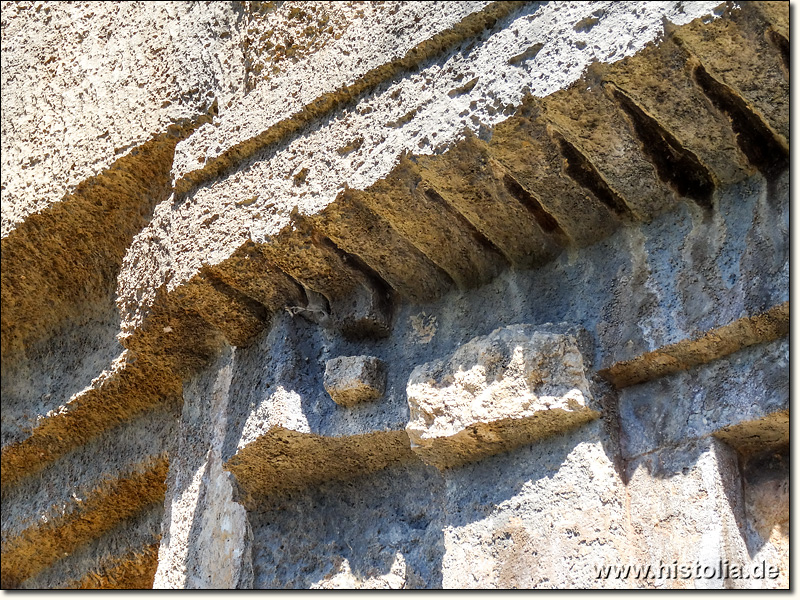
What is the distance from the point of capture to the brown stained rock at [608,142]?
184cm

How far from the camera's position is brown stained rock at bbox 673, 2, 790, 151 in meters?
→ 1.70

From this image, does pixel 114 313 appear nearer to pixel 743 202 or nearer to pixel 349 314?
pixel 349 314

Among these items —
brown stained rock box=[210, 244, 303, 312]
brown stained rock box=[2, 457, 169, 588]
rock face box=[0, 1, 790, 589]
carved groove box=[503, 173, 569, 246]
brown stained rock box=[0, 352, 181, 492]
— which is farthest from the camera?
brown stained rock box=[2, 457, 169, 588]

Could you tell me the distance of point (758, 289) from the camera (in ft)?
5.77

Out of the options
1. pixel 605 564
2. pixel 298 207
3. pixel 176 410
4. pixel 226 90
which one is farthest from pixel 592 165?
pixel 176 410

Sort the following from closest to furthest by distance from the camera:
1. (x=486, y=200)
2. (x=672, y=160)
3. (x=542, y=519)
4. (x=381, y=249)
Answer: (x=542, y=519) → (x=672, y=160) → (x=486, y=200) → (x=381, y=249)

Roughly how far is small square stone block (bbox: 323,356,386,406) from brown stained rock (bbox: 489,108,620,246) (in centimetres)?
51

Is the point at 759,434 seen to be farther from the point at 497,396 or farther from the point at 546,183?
the point at 546,183

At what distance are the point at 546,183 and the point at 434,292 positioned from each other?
1.42ft

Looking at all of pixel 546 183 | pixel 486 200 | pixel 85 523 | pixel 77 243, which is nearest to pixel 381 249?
pixel 486 200

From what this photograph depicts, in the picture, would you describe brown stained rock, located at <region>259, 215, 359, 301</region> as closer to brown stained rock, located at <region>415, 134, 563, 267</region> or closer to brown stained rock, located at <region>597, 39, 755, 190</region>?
brown stained rock, located at <region>415, 134, 563, 267</region>

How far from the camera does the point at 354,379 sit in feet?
7.03

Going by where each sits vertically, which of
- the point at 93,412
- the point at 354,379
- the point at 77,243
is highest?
the point at 77,243

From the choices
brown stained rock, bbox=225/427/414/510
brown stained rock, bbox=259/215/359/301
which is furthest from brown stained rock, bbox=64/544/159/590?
brown stained rock, bbox=259/215/359/301
